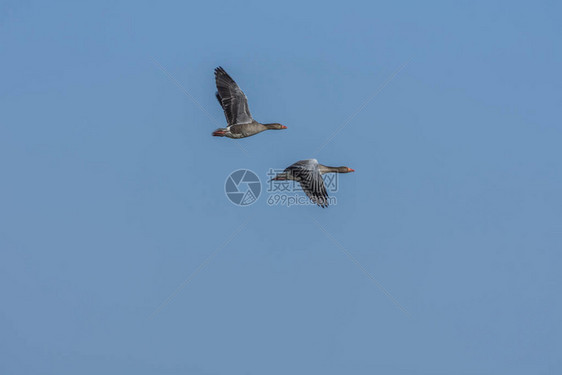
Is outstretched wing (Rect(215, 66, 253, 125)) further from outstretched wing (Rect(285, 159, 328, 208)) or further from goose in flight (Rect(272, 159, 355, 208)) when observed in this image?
outstretched wing (Rect(285, 159, 328, 208))

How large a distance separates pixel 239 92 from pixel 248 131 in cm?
140

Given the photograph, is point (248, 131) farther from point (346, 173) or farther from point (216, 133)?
point (346, 173)

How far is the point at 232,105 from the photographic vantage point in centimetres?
3228

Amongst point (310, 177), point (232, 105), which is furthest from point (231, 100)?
point (310, 177)

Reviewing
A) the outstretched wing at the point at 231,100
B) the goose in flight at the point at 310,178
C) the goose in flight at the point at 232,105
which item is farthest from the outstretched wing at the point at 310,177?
the outstretched wing at the point at 231,100

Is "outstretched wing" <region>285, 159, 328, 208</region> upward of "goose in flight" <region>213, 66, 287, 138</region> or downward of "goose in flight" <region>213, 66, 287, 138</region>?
downward

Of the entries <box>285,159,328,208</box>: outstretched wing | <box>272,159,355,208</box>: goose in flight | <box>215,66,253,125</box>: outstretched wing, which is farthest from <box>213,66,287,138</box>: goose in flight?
<box>285,159,328,208</box>: outstretched wing

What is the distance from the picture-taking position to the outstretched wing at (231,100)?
1265 inches

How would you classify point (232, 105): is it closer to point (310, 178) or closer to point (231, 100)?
point (231, 100)

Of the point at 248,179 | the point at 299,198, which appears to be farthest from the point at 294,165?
the point at 248,179

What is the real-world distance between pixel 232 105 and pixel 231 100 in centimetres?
18

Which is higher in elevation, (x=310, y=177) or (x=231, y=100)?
(x=231, y=100)

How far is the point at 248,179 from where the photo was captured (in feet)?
124

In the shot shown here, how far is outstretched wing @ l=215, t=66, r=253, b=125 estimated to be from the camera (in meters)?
32.1
